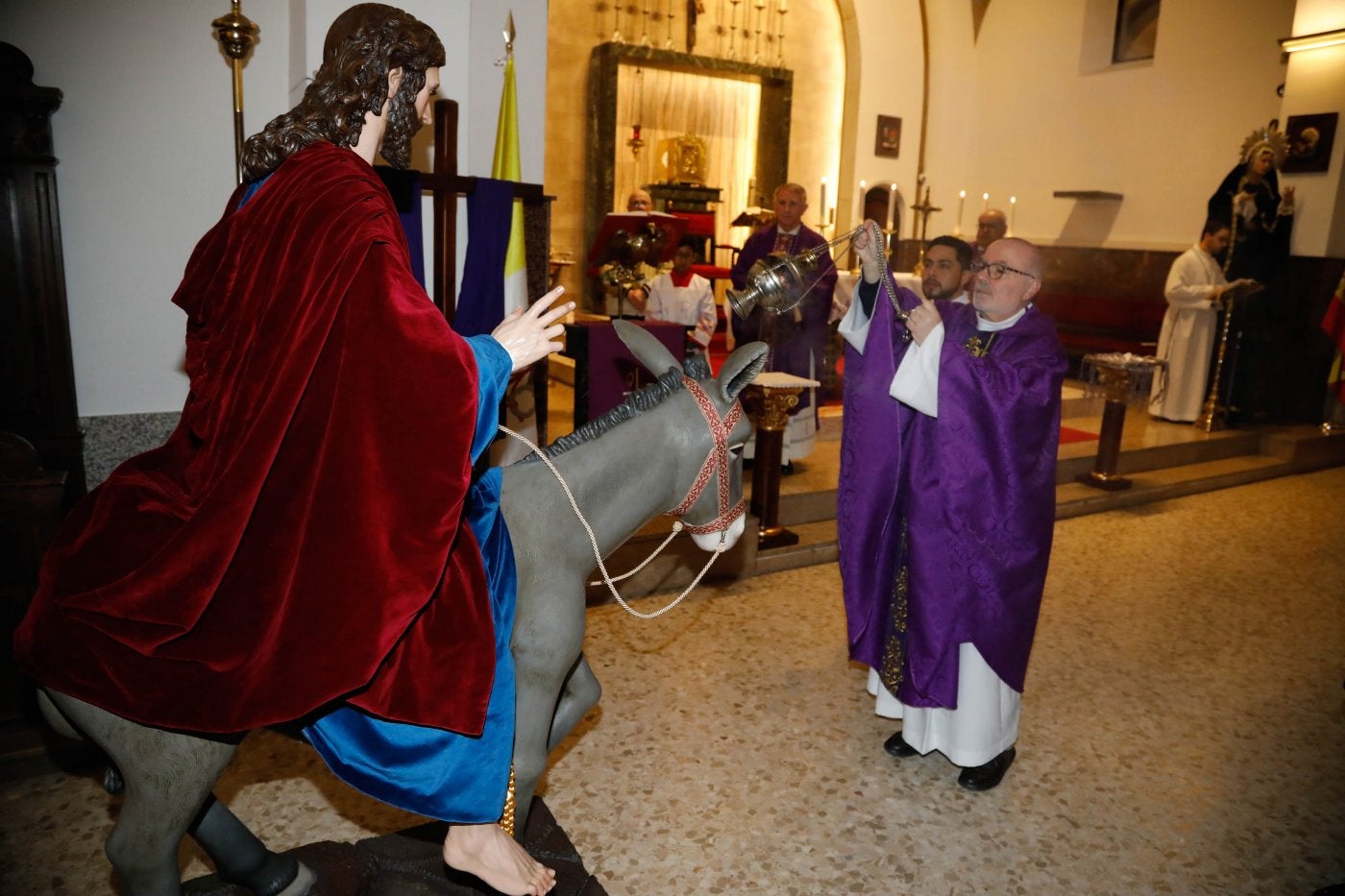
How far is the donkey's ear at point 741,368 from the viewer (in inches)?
78.4

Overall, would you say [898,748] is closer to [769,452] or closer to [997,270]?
[997,270]

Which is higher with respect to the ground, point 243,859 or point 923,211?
point 923,211

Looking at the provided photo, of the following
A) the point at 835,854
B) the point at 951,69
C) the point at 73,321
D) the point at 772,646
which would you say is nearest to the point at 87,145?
the point at 73,321

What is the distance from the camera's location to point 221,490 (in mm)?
1541

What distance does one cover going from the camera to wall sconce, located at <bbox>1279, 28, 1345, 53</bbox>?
9.12m

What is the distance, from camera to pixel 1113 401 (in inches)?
283

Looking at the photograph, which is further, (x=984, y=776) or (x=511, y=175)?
(x=511, y=175)

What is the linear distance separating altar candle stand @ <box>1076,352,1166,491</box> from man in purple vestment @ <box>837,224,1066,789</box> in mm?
4315

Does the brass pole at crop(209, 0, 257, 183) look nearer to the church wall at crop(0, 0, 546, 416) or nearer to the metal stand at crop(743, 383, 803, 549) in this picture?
the church wall at crop(0, 0, 546, 416)

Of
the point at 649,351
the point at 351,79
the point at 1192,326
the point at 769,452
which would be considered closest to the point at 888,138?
the point at 1192,326

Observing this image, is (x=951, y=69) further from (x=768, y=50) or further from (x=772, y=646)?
(x=772, y=646)

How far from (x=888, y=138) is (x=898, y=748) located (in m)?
12.2

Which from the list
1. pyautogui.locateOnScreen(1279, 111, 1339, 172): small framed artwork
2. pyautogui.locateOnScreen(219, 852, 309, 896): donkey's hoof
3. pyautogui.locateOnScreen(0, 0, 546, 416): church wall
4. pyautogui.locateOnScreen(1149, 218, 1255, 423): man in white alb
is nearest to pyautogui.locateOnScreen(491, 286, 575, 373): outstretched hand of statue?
pyautogui.locateOnScreen(219, 852, 309, 896): donkey's hoof

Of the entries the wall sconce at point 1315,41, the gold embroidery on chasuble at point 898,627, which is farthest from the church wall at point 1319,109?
the gold embroidery on chasuble at point 898,627
